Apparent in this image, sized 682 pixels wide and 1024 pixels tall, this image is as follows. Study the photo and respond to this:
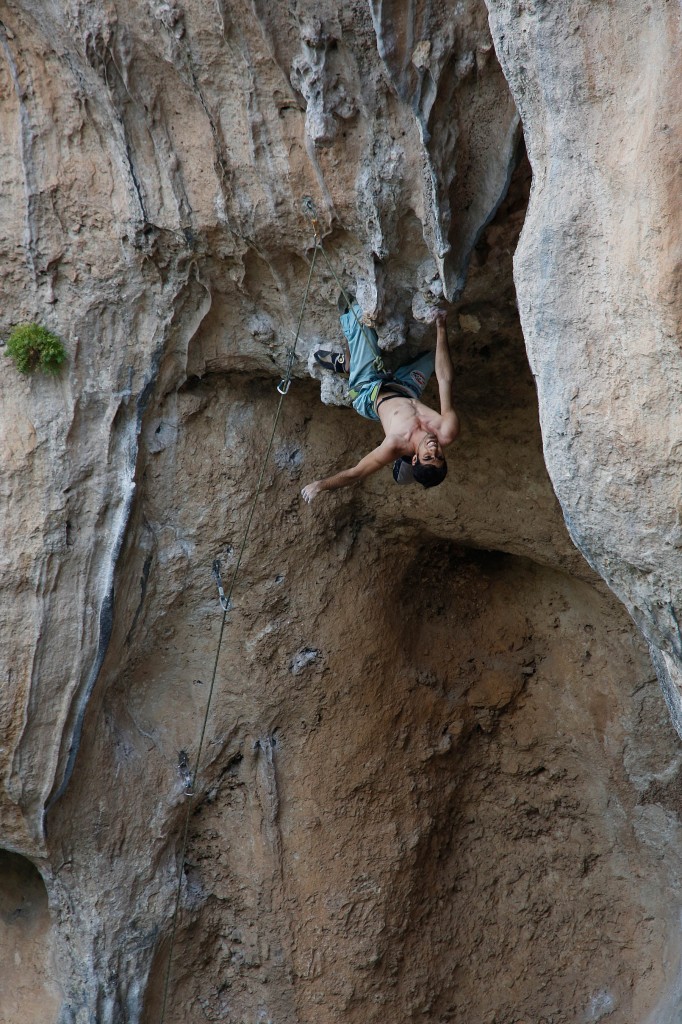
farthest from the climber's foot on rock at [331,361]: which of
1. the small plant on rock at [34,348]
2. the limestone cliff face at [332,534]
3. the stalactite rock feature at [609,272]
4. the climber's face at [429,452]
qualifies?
the stalactite rock feature at [609,272]

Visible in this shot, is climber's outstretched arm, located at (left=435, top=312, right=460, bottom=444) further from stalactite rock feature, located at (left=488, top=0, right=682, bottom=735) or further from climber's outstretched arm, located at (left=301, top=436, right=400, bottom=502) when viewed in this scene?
stalactite rock feature, located at (left=488, top=0, right=682, bottom=735)

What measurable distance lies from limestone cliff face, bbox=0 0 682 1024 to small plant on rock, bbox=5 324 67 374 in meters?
0.11

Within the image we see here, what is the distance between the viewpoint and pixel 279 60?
486 centimetres

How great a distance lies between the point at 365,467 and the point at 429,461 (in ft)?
1.25

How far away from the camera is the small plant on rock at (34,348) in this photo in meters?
5.78

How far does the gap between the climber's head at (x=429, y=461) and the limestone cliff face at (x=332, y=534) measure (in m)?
0.77

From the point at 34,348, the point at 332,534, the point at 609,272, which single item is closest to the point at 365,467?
the point at 332,534

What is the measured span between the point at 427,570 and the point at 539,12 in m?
4.49

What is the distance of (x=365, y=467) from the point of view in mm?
5273

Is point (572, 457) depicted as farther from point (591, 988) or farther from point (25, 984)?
point (25, 984)

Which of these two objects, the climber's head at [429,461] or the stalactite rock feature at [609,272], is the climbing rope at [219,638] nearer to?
the climber's head at [429,461]

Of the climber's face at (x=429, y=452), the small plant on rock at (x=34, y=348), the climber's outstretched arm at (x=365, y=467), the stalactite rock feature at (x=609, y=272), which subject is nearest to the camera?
the stalactite rock feature at (x=609, y=272)

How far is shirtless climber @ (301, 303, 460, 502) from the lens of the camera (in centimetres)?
512

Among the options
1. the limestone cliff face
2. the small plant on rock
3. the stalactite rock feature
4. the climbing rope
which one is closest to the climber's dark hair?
the limestone cliff face
